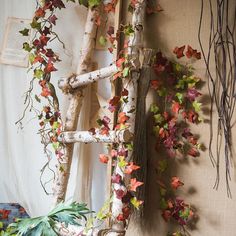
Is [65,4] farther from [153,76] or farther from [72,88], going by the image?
[153,76]

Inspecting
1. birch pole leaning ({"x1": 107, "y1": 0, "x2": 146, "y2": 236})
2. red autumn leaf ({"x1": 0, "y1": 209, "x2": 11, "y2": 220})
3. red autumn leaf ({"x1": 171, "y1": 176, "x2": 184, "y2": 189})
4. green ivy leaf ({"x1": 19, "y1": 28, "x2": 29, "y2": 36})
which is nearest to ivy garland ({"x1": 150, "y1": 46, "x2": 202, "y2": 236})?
red autumn leaf ({"x1": 171, "y1": 176, "x2": 184, "y2": 189})

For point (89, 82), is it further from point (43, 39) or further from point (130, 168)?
point (130, 168)

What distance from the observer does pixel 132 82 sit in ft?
4.48

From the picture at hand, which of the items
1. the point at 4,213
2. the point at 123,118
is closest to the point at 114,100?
the point at 123,118

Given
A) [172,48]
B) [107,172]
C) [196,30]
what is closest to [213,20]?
[196,30]

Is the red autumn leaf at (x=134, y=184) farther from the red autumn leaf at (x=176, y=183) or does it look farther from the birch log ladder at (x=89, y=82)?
the red autumn leaf at (x=176, y=183)

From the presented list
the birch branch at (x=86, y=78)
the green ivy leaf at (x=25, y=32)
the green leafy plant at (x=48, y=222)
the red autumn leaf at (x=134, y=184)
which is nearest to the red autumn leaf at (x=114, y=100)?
the birch branch at (x=86, y=78)

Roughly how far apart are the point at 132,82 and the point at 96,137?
0.27 metres

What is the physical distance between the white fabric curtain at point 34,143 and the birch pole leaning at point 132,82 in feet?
0.95

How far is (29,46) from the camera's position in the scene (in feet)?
5.29

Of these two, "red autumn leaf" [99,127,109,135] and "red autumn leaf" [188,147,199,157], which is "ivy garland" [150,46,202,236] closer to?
"red autumn leaf" [188,147,199,157]

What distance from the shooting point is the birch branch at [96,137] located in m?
1.32

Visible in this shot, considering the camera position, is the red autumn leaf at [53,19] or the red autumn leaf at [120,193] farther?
the red autumn leaf at [53,19]

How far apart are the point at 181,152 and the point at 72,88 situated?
0.56m
